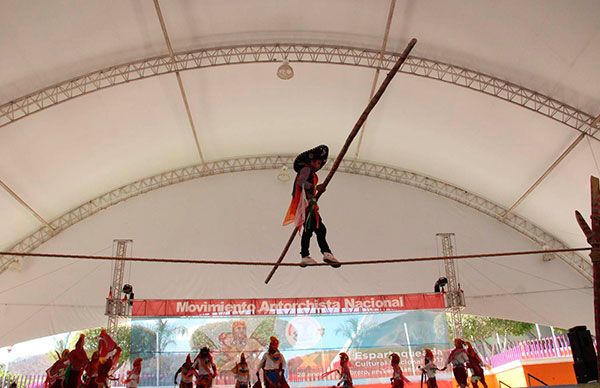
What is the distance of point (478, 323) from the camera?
25.0 metres

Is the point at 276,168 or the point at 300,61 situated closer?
the point at 300,61

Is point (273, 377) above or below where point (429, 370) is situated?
below

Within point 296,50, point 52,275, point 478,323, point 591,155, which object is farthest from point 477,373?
point 478,323

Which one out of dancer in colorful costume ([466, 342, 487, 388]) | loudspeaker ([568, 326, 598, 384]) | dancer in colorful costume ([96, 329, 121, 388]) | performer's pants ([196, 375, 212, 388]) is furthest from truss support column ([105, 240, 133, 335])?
loudspeaker ([568, 326, 598, 384])

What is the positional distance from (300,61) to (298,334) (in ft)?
22.7

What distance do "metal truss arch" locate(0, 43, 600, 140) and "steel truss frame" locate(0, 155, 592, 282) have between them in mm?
4651

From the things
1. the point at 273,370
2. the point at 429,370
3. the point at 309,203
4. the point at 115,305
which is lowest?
the point at 273,370

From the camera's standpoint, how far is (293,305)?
46.3 ft

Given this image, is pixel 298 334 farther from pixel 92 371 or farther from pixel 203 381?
pixel 92 371

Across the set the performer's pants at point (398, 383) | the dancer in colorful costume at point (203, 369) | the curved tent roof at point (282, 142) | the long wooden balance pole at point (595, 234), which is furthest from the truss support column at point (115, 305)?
the long wooden balance pole at point (595, 234)

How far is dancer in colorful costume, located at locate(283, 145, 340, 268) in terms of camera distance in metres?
5.29

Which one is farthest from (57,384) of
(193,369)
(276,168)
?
(276,168)

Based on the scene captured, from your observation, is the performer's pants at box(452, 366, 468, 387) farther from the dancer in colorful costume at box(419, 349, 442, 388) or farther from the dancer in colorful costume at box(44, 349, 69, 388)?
the dancer in colorful costume at box(44, 349, 69, 388)

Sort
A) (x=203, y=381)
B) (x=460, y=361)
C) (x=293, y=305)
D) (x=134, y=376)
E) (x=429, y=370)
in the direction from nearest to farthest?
1. (x=203, y=381)
2. (x=460, y=361)
3. (x=134, y=376)
4. (x=429, y=370)
5. (x=293, y=305)
